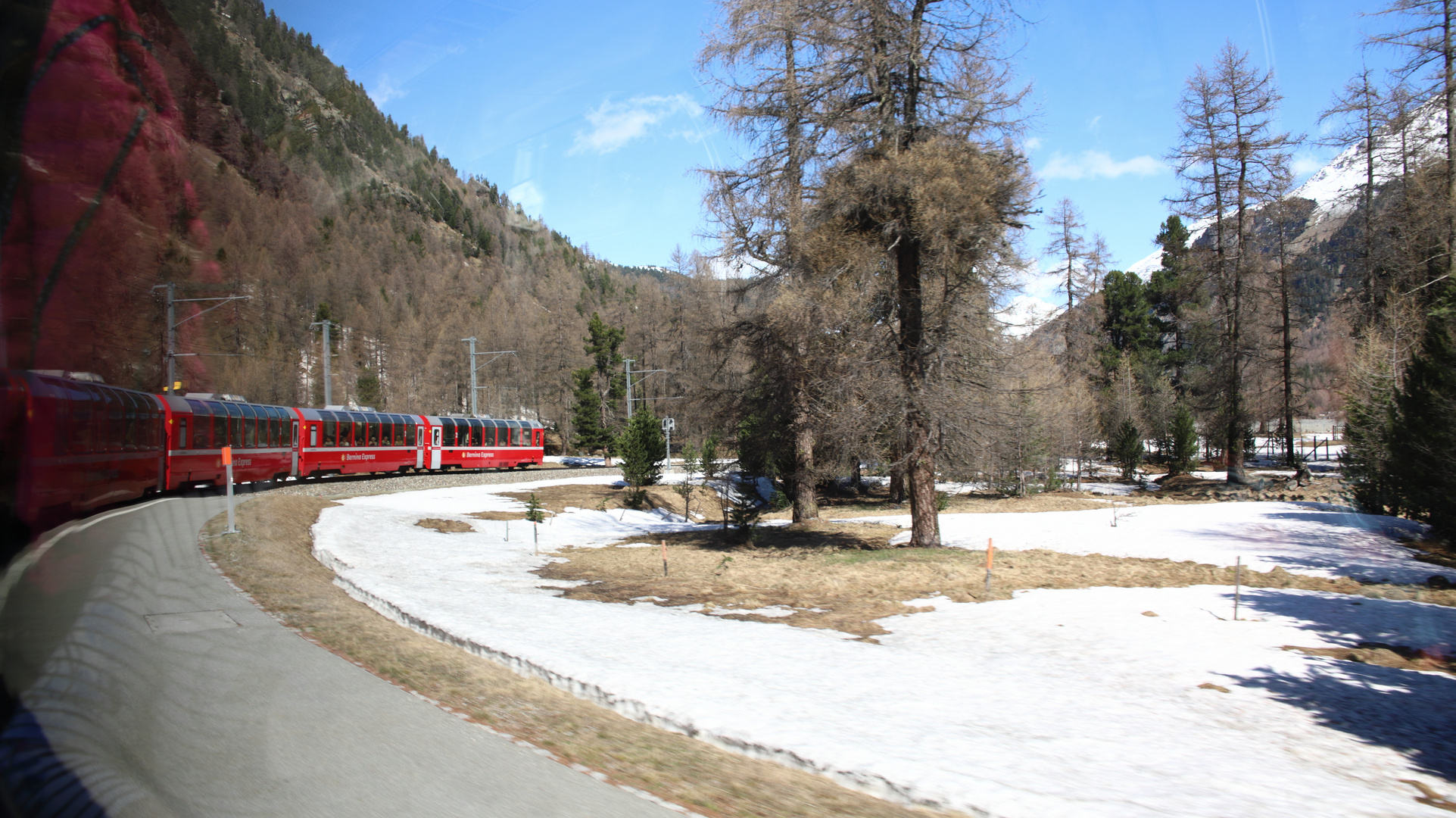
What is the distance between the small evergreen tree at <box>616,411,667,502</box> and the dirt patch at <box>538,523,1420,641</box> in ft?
44.5

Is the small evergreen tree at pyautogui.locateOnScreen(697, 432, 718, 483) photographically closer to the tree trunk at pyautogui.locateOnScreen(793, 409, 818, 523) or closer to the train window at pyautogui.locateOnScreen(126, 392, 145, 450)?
the tree trunk at pyautogui.locateOnScreen(793, 409, 818, 523)

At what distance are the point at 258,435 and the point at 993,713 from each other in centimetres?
2671

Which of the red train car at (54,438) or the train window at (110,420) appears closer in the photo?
the red train car at (54,438)

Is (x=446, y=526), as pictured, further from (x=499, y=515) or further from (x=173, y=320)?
(x=173, y=320)

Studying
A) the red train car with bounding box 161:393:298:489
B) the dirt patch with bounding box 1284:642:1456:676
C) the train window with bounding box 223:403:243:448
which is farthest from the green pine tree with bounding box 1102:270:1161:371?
the train window with bounding box 223:403:243:448

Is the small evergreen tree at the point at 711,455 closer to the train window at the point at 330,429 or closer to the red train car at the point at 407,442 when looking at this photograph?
the red train car at the point at 407,442

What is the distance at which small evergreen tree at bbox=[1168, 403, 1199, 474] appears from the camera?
39.7m

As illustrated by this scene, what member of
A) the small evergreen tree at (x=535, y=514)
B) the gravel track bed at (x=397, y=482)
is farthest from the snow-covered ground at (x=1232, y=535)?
the gravel track bed at (x=397, y=482)

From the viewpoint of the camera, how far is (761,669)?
293 inches

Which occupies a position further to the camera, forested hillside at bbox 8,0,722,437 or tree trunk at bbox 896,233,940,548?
tree trunk at bbox 896,233,940,548

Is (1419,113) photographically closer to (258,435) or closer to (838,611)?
(838,611)

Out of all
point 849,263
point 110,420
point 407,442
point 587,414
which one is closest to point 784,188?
point 849,263

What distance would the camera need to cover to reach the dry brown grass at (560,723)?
448cm

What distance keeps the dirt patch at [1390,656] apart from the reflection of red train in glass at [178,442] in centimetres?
1111
